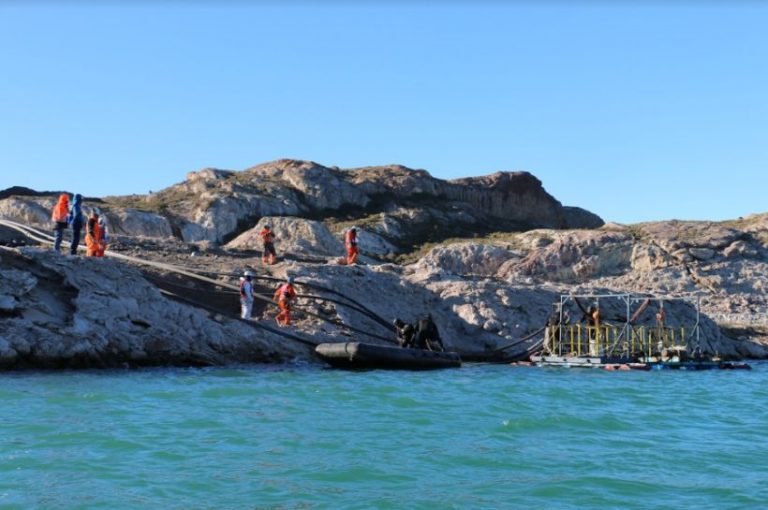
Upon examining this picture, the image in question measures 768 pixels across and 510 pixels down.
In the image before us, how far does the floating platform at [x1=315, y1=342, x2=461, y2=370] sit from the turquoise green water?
2.06m

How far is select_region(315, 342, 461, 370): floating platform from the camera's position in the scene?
24.6m

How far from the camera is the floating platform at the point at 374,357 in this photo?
80.8 ft

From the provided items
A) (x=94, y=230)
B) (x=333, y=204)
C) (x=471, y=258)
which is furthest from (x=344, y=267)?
(x=333, y=204)

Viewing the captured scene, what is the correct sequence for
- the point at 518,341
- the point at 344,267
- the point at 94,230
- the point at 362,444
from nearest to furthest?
1. the point at 362,444
2. the point at 94,230
3. the point at 518,341
4. the point at 344,267

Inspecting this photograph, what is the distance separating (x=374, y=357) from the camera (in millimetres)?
24766

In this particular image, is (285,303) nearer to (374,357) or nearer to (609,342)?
(374,357)

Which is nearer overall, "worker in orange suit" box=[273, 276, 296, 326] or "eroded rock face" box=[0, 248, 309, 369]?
"eroded rock face" box=[0, 248, 309, 369]

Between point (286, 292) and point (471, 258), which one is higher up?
point (471, 258)

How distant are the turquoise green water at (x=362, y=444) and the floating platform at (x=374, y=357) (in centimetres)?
206

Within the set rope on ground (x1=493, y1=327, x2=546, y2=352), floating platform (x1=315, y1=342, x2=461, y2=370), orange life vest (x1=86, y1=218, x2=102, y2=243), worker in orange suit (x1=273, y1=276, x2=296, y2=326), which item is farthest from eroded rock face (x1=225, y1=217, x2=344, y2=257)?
floating platform (x1=315, y1=342, x2=461, y2=370)

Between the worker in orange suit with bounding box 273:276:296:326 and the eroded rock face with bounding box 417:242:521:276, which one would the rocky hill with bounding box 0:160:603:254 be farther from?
the worker in orange suit with bounding box 273:276:296:326

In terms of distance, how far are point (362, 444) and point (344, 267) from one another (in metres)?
17.6

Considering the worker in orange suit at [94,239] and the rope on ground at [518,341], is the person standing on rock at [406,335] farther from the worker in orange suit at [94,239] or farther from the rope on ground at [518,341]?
the worker in orange suit at [94,239]

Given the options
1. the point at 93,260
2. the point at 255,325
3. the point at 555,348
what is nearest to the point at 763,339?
the point at 555,348
